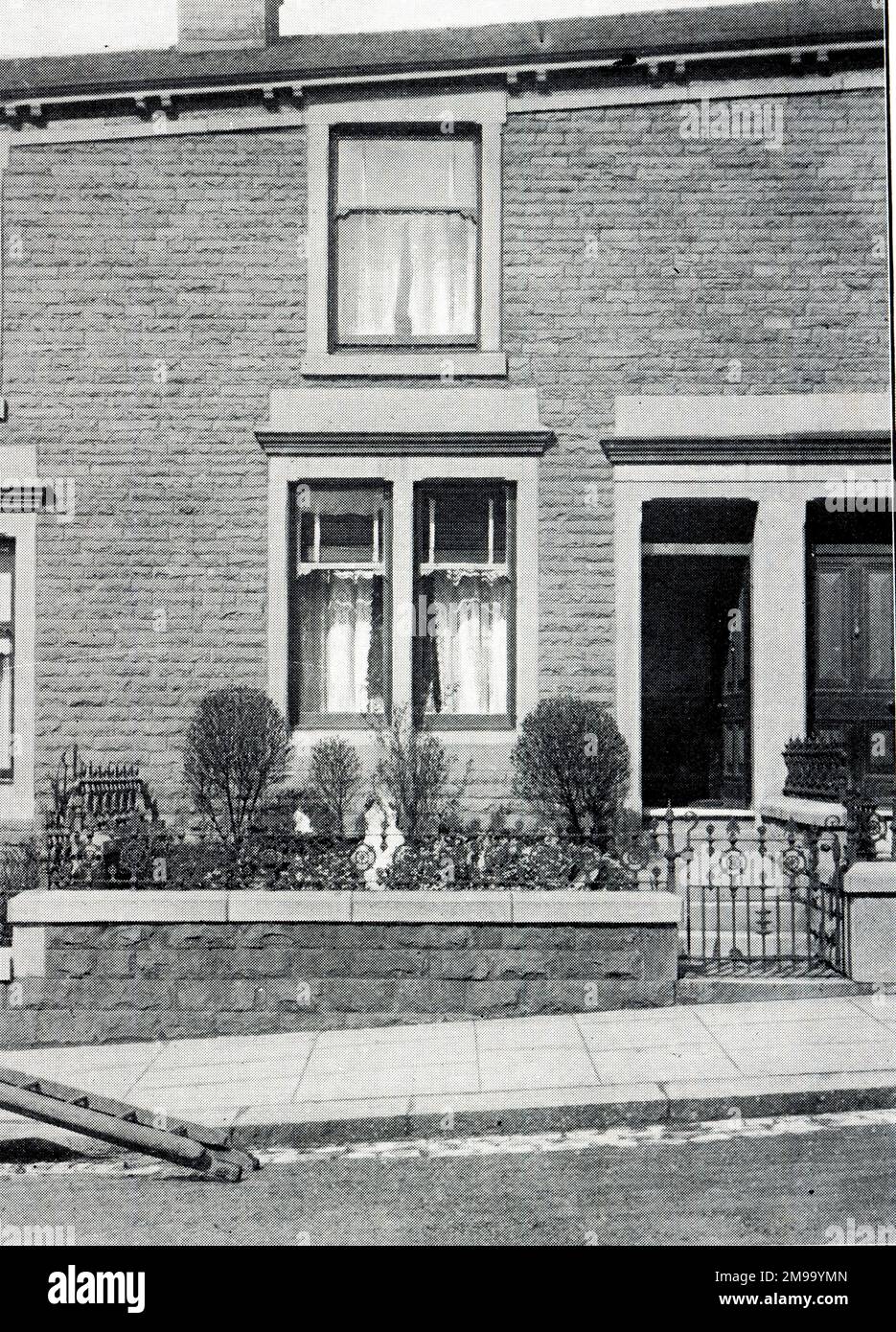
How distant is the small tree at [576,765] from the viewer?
10.6m

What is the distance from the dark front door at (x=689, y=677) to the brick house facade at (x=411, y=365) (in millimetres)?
479

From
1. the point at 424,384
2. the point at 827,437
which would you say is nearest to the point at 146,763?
the point at 424,384

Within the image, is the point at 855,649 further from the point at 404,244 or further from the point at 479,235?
the point at 404,244

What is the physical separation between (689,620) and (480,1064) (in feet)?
18.6

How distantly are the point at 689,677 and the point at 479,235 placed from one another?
4.56 metres

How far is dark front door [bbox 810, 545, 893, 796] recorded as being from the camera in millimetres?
11055

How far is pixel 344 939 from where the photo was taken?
8203 mm

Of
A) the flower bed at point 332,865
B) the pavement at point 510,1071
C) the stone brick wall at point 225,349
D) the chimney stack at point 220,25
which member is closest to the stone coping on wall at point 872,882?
the pavement at point 510,1071

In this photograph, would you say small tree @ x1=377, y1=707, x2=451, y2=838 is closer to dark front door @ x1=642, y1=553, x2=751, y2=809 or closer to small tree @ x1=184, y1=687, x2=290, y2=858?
small tree @ x1=184, y1=687, x2=290, y2=858

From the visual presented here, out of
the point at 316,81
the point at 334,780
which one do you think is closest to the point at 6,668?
the point at 334,780

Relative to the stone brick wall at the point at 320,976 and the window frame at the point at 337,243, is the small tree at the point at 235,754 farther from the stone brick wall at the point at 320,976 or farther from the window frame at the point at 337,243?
the window frame at the point at 337,243

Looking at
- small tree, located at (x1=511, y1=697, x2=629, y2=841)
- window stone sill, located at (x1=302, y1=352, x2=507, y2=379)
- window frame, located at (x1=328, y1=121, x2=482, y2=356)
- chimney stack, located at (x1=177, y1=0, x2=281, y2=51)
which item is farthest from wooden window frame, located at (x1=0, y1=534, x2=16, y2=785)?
chimney stack, located at (x1=177, y1=0, x2=281, y2=51)

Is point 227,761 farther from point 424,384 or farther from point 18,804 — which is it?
point 424,384
